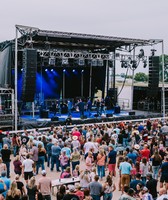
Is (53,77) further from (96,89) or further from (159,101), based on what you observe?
(159,101)

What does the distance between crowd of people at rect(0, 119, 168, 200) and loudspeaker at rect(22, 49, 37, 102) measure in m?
4.07

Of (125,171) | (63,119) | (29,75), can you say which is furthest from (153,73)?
(125,171)

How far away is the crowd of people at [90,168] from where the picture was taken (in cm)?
740

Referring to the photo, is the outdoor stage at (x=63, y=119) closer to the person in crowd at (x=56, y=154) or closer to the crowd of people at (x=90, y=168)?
the crowd of people at (x=90, y=168)

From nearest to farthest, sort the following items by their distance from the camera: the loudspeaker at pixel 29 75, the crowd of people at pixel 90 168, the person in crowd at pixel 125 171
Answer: the crowd of people at pixel 90 168
the person in crowd at pixel 125 171
the loudspeaker at pixel 29 75

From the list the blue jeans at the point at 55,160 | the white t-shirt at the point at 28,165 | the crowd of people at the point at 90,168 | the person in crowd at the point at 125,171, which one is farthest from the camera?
the blue jeans at the point at 55,160

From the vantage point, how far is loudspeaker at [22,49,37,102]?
1833 cm

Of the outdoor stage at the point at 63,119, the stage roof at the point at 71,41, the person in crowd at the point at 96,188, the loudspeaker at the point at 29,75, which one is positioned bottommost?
→ the person in crowd at the point at 96,188

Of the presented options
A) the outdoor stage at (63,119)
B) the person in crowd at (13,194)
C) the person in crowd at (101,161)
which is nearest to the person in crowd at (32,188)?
the person in crowd at (13,194)

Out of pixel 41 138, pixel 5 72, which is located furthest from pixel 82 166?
pixel 5 72

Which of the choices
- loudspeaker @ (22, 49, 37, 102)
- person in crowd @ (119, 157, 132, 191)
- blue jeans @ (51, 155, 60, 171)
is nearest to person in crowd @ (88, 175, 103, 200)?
person in crowd @ (119, 157, 132, 191)

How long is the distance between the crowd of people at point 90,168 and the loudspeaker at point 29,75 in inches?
160

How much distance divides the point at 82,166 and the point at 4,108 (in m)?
9.00

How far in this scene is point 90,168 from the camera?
10.4m
